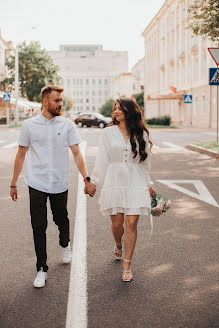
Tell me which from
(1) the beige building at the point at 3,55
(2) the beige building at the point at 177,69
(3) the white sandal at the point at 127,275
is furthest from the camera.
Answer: (1) the beige building at the point at 3,55

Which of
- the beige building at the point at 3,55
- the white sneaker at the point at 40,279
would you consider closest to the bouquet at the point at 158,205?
the white sneaker at the point at 40,279

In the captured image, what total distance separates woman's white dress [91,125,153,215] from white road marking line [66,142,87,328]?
635 millimetres

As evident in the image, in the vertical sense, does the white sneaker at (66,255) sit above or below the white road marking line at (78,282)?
above

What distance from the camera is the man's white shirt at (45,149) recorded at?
4.08 meters

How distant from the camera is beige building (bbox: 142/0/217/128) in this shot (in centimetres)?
4358

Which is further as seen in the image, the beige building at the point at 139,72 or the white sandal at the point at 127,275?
the beige building at the point at 139,72

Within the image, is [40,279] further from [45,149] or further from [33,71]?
[33,71]

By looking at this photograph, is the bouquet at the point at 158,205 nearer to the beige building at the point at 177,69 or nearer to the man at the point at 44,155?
the man at the point at 44,155

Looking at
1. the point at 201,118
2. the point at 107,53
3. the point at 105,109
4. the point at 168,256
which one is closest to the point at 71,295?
the point at 168,256

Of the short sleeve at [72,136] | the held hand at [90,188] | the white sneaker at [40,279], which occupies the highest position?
the short sleeve at [72,136]

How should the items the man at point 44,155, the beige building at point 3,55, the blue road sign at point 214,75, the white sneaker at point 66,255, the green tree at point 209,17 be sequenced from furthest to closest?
the beige building at point 3,55 < the blue road sign at point 214,75 < the green tree at point 209,17 < the white sneaker at point 66,255 < the man at point 44,155

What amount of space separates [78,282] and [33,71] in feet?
207

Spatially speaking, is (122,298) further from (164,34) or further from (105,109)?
(105,109)

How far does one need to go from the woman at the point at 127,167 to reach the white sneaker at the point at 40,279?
0.67m
